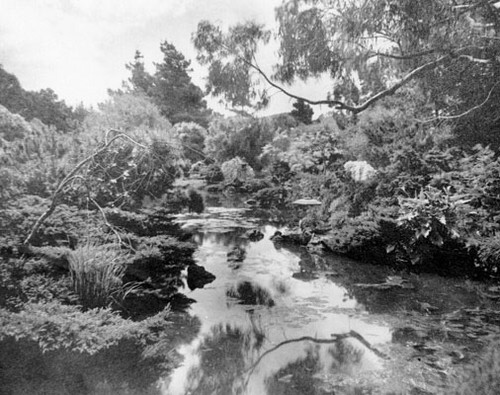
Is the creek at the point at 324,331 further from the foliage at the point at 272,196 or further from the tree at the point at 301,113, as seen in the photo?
the tree at the point at 301,113

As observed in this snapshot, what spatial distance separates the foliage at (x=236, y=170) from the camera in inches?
897

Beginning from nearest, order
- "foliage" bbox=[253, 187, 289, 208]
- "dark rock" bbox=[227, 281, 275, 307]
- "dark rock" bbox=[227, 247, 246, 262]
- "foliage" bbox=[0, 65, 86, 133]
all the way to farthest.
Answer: "dark rock" bbox=[227, 281, 275, 307] < "dark rock" bbox=[227, 247, 246, 262] < "foliage" bbox=[0, 65, 86, 133] < "foliage" bbox=[253, 187, 289, 208]

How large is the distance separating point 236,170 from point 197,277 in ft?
55.3

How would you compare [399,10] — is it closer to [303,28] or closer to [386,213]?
[303,28]

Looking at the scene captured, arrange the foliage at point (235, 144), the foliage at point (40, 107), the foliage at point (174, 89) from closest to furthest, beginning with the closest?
the foliage at point (40, 107)
the foliage at point (235, 144)
the foliage at point (174, 89)

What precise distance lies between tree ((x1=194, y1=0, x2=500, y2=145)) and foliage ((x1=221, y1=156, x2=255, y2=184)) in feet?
44.0

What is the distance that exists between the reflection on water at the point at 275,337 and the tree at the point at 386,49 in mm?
3974

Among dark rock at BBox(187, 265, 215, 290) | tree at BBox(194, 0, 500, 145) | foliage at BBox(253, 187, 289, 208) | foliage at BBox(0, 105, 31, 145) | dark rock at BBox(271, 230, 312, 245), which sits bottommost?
dark rock at BBox(187, 265, 215, 290)

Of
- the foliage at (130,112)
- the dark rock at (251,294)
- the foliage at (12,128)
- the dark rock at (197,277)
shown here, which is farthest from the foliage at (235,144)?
the dark rock at (251,294)

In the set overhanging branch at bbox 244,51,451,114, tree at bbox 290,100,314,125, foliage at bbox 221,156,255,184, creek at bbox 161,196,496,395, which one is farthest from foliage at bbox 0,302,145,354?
tree at bbox 290,100,314,125

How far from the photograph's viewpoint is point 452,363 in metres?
3.62

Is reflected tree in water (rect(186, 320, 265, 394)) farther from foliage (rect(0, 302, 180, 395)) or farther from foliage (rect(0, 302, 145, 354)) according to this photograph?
foliage (rect(0, 302, 145, 354))

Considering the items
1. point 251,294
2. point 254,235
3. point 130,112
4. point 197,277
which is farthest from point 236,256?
point 130,112

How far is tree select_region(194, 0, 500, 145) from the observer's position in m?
6.57
